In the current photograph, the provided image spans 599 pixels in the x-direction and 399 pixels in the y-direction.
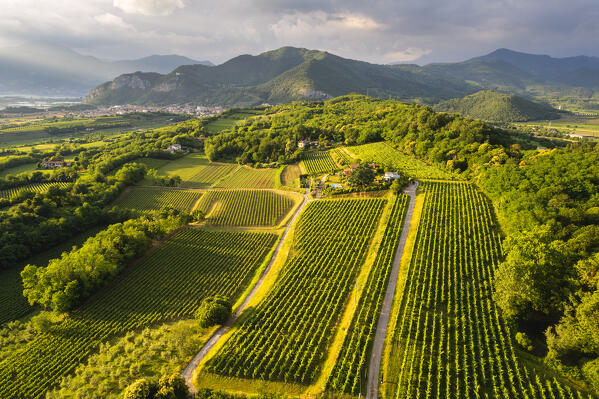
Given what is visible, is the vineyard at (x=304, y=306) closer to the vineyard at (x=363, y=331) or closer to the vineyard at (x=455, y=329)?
the vineyard at (x=363, y=331)

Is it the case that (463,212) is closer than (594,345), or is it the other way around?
(594,345)

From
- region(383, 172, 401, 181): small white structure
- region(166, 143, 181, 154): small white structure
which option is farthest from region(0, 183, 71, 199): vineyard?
region(383, 172, 401, 181): small white structure

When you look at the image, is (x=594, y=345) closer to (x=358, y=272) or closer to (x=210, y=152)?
(x=358, y=272)

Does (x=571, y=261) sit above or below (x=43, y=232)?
above

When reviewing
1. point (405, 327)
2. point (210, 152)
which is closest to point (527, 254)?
point (405, 327)

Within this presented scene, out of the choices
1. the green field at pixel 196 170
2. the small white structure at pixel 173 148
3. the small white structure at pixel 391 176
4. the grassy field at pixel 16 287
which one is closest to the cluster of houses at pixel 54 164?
the small white structure at pixel 173 148

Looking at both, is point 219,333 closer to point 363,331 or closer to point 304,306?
point 304,306
